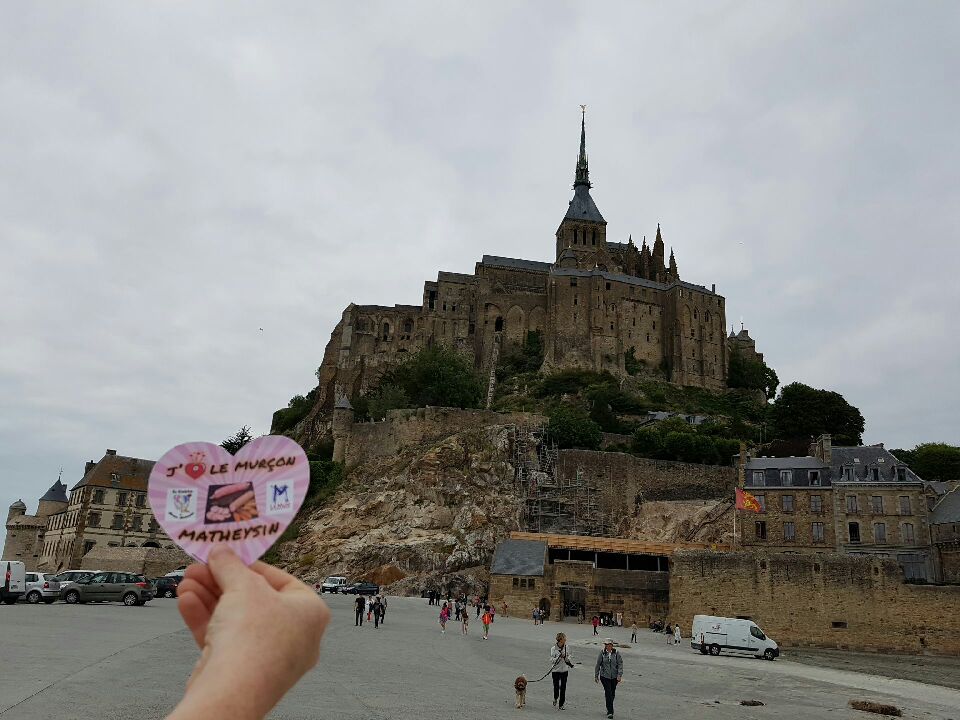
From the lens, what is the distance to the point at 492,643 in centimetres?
2466

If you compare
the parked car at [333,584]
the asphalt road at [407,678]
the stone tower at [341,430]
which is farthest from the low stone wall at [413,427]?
the asphalt road at [407,678]

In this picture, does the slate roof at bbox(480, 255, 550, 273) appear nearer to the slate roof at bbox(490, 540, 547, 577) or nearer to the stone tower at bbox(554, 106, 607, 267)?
the stone tower at bbox(554, 106, 607, 267)

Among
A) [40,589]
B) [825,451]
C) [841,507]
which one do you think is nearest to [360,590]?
[40,589]

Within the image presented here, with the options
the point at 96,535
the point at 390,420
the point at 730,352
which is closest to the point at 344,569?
the point at 390,420

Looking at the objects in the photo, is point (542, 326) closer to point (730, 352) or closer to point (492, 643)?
point (730, 352)

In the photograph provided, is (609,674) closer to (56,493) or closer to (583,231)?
(56,493)

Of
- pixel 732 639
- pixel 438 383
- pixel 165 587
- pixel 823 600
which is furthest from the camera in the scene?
pixel 438 383

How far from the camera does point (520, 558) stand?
128 feet

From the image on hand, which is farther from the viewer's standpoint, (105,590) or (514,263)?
(514,263)

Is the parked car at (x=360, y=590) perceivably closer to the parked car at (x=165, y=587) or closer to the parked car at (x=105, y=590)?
the parked car at (x=165, y=587)

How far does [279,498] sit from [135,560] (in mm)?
51334

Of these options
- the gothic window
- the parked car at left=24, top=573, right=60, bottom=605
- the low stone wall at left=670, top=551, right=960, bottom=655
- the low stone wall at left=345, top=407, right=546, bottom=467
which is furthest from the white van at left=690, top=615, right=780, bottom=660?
the low stone wall at left=345, top=407, right=546, bottom=467

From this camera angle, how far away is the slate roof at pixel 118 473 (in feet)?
183

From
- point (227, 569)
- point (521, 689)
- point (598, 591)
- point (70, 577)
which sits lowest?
point (521, 689)
